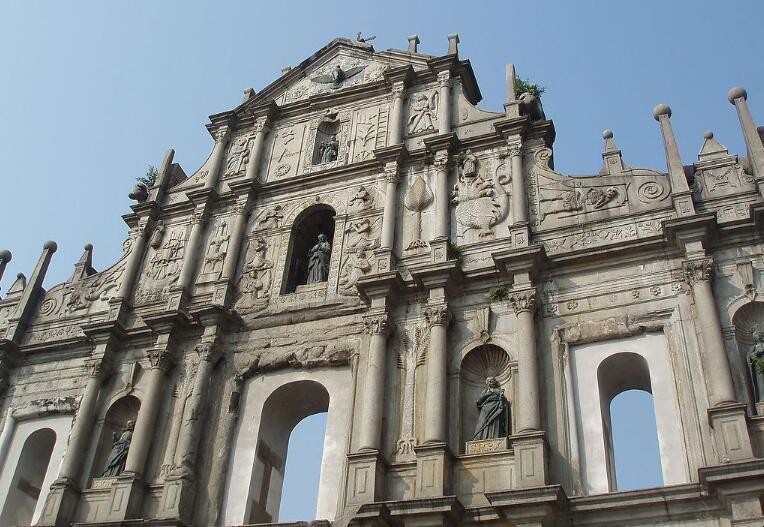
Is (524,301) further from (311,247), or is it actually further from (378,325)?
(311,247)

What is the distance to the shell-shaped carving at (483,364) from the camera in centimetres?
1255

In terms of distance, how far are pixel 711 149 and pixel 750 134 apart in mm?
638

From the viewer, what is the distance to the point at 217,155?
59.4 ft

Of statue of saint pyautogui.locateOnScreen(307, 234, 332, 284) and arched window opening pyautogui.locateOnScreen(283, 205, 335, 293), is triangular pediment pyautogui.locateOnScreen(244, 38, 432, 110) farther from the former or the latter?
statue of saint pyautogui.locateOnScreen(307, 234, 332, 284)

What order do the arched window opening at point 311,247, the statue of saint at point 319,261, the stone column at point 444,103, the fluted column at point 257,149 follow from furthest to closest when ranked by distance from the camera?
the fluted column at point 257,149, the stone column at point 444,103, the arched window opening at point 311,247, the statue of saint at point 319,261

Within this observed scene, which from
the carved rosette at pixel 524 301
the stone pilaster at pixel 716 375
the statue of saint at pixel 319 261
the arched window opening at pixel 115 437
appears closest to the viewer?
the stone pilaster at pixel 716 375

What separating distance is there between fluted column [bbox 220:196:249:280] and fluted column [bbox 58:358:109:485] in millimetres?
2689

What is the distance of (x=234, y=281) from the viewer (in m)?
15.4

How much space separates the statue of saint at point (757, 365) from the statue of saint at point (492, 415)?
3.21 m

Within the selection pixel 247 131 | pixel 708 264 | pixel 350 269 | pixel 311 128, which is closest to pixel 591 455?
pixel 708 264

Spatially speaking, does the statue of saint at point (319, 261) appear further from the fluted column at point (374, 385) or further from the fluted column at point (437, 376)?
the fluted column at point (437, 376)

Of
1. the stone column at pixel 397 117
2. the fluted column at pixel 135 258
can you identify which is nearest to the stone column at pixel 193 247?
the fluted column at pixel 135 258

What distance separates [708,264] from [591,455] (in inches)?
123

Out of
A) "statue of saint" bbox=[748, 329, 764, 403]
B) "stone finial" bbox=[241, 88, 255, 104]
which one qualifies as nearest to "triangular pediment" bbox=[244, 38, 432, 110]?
"stone finial" bbox=[241, 88, 255, 104]
